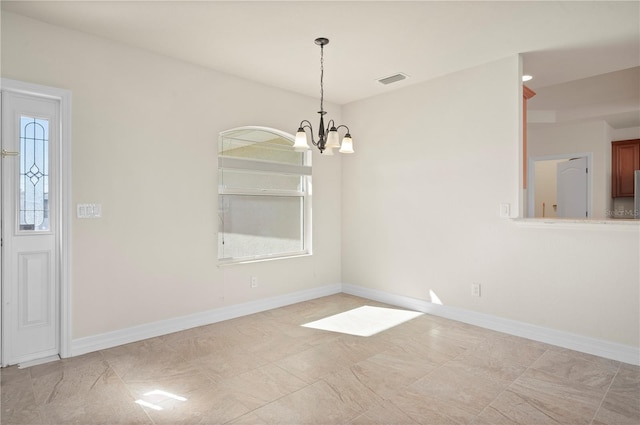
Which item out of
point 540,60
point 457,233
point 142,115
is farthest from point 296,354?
point 540,60

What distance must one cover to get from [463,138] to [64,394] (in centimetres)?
414

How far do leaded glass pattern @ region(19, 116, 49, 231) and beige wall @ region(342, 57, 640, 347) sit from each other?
3.48 m

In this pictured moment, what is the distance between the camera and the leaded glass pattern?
2.85 m

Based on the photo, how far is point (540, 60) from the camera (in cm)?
358

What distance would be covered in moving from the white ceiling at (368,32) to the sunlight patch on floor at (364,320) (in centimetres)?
272

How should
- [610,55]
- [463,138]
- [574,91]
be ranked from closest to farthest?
1. [610,55]
2. [463,138]
3. [574,91]

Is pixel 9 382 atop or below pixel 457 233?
below

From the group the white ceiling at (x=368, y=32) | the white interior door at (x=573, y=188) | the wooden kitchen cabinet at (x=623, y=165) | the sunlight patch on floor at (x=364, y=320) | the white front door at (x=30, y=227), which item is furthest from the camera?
the white interior door at (x=573, y=188)

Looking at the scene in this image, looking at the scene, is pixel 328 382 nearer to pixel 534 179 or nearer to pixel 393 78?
pixel 393 78

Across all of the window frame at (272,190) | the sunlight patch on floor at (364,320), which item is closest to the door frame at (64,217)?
the window frame at (272,190)

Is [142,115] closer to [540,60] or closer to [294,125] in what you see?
[294,125]

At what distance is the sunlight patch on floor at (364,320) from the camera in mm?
3689

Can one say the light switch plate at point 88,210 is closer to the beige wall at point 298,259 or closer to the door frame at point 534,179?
the beige wall at point 298,259

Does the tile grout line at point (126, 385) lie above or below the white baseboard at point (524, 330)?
below
